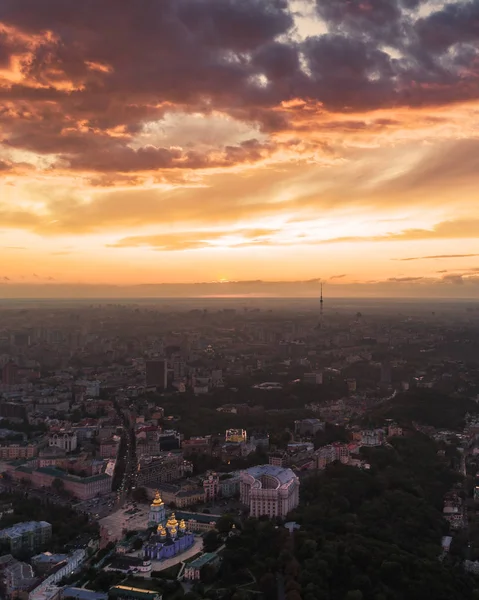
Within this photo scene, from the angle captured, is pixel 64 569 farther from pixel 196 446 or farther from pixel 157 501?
pixel 196 446

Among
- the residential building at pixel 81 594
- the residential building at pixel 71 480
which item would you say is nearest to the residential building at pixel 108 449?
the residential building at pixel 71 480

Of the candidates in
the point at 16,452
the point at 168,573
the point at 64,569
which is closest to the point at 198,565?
the point at 168,573

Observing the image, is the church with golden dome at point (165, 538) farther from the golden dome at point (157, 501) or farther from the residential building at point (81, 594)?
the residential building at point (81, 594)

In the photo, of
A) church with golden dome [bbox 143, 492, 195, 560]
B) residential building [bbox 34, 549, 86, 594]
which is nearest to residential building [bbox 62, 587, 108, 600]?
residential building [bbox 34, 549, 86, 594]

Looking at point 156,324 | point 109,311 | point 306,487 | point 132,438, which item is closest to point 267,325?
point 156,324

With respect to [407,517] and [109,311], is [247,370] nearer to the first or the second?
[407,517]

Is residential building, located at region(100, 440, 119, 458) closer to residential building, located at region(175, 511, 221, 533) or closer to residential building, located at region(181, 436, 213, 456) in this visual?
residential building, located at region(181, 436, 213, 456)
